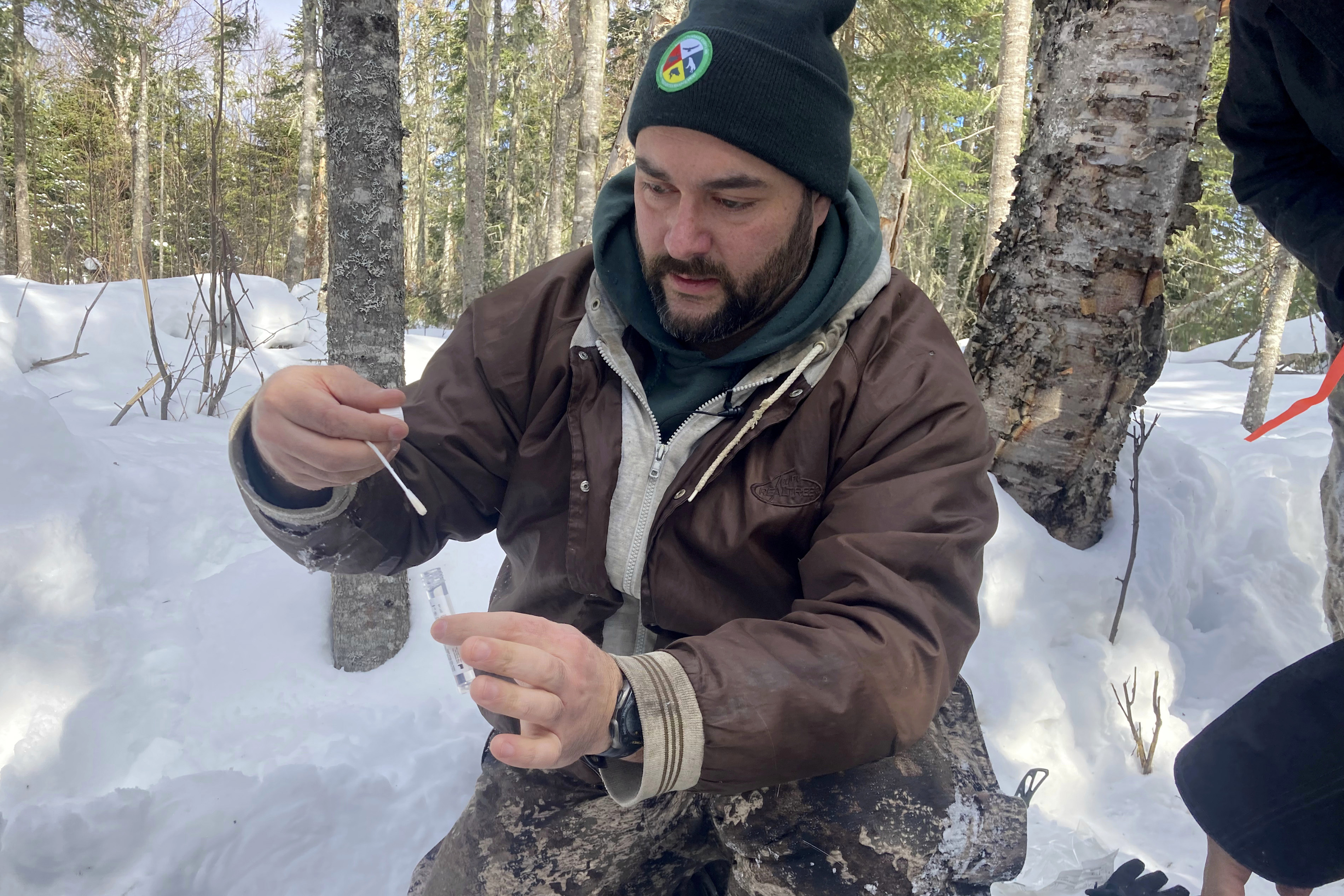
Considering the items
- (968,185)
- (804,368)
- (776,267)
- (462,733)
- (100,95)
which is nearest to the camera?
(804,368)

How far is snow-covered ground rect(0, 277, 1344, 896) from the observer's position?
6.65ft

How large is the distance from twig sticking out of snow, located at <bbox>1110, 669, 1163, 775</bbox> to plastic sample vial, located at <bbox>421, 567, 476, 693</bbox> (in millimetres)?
2161

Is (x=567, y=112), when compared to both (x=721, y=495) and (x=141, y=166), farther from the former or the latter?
(x=721, y=495)

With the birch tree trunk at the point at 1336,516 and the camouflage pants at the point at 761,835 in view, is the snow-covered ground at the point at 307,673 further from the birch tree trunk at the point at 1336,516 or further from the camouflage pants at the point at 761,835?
the birch tree trunk at the point at 1336,516

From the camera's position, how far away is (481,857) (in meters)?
1.60

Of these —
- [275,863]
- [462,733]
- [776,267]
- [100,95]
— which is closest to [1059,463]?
[776,267]

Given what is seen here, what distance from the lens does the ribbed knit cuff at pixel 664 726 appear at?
1.07m

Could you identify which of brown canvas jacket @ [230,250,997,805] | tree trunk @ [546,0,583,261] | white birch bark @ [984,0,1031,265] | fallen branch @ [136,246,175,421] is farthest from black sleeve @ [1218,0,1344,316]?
tree trunk @ [546,0,583,261]

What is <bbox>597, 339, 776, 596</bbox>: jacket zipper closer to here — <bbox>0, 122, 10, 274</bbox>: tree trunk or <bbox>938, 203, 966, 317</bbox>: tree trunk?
<bbox>0, 122, 10, 274</bbox>: tree trunk

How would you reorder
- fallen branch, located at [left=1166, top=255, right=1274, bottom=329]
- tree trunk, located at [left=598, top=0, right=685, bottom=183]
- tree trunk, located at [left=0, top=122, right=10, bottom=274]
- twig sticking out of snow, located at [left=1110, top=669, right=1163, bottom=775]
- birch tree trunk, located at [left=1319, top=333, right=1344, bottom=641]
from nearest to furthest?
1. birch tree trunk, located at [left=1319, top=333, right=1344, bottom=641]
2. twig sticking out of snow, located at [left=1110, top=669, right=1163, bottom=775]
3. fallen branch, located at [left=1166, top=255, right=1274, bottom=329]
4. tree trunk, located at [left=598, top=0, right=685, bottom=183]
5. tree trunk, located at [left=0, top=122, right=10, bottom=274]

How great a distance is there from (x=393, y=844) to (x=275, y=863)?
281 millimetres

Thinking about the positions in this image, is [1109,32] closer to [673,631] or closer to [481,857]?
[673,631]

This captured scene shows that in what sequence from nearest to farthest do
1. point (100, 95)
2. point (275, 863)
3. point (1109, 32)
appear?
1. point (275, 863)
2. point (1109, 32)
3. point (100, 95)

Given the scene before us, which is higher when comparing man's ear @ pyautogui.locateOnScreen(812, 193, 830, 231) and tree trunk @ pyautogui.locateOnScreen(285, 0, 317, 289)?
man's ear @ pyautogui.locateOnScreen(812, 193, 830, 231)
